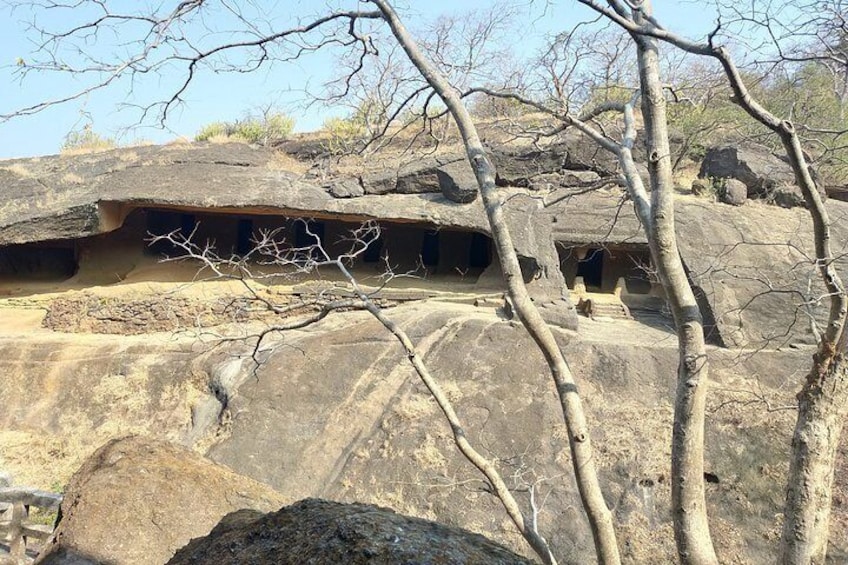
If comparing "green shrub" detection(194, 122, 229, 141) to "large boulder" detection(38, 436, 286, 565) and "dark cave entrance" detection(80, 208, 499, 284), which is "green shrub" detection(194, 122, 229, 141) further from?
"large boulder" detection(38, 436, 286, 565)

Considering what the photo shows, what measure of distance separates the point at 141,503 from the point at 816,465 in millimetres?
4664

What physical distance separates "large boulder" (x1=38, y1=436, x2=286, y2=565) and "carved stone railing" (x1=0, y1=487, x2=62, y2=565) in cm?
123

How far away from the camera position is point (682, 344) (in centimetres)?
442

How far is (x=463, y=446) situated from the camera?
5109 mm

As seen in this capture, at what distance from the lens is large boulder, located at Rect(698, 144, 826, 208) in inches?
613

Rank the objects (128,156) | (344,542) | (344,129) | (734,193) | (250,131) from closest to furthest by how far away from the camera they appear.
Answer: (344,542) → (734,193) → (128,156) → (344,129) → (250,131)

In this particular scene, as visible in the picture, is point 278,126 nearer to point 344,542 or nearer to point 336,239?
point 336,239

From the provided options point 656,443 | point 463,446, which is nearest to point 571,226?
point 656,443

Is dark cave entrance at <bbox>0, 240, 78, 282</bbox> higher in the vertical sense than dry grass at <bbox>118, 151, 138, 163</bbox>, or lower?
lower

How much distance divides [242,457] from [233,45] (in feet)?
18.9

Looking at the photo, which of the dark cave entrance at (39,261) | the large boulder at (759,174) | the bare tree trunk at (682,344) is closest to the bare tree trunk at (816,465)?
the bare tree trunk at (682,344)

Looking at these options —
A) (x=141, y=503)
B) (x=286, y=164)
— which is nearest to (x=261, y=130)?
(x=286, y=164)

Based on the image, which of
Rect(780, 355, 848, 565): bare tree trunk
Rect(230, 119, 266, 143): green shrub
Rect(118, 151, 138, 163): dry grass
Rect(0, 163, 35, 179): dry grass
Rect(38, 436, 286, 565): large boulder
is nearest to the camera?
Rect(38, 436, 286, 565): large boulder

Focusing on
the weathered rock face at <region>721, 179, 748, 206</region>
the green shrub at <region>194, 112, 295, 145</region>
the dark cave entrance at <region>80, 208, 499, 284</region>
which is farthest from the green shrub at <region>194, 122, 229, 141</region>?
the weathered rock face at <region>721, 179, 748, 206</region>
